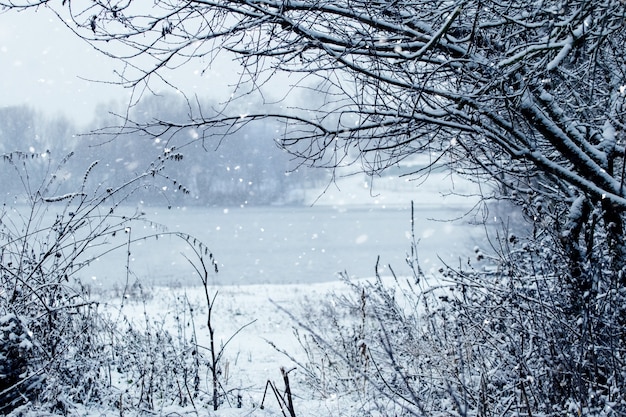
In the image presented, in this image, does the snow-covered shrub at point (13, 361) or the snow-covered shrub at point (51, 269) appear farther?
the snow-covered shrub at point (51, 269)

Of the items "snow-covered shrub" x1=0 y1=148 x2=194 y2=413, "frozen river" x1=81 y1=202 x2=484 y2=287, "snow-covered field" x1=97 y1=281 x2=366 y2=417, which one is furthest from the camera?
"frozen river" x1=81 y1=202 x2=484 y2=287

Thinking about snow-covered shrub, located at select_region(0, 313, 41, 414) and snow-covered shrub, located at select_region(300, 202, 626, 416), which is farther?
snow-covered shrub, located at select_region(0, 313, 41, 414)

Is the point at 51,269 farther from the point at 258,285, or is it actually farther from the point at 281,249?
the point at 281,249

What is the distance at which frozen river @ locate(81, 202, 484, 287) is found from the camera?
32.3 m

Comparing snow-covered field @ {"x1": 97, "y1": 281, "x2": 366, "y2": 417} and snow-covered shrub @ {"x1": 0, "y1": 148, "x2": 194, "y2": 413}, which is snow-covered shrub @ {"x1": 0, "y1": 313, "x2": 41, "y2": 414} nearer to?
snow-covered shrub @ {"x1": 0, "y1": 148, "x2": 194, "y2": 413}

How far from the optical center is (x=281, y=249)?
1989 inches

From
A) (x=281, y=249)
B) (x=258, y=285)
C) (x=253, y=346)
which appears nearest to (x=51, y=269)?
(x=253, y=346)

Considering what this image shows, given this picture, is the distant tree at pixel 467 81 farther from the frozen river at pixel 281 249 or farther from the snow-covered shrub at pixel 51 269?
the frozen river at pixel 281 249

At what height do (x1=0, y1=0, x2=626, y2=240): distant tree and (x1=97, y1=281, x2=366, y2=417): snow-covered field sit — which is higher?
(x1=0, y1=0, x2=626, y2=240): distant tree

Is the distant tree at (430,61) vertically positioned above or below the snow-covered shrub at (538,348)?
above

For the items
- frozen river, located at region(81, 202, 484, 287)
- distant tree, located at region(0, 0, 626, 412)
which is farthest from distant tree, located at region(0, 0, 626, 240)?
frozen river, located at region(81, 202, 484, 287)

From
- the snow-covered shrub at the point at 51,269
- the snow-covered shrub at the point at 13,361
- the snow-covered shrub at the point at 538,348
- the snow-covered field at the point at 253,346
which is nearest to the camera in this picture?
the snow-covered shrub at the point at 538,348

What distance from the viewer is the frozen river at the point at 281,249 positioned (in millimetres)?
32344

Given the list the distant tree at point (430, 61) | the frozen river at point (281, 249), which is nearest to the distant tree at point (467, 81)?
the distant tree at point (430, 61)
